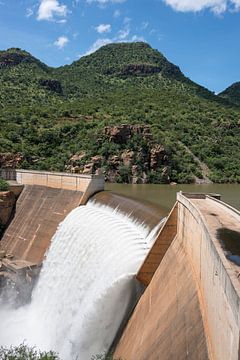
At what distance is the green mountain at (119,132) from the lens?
46562 millimetres

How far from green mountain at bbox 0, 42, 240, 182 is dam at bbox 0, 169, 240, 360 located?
24097 millimetres

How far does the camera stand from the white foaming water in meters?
13.5

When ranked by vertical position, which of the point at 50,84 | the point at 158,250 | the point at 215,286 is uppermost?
the point at 50,84

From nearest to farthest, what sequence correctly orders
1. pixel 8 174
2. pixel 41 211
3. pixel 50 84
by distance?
1. pixel 41 211
2. pixel 8 174
3. pixel 50 84

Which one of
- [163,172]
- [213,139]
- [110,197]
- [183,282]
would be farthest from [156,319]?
[213,139]

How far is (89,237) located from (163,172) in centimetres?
2985

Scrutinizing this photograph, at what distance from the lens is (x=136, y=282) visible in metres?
13.3

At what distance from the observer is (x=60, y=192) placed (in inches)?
961

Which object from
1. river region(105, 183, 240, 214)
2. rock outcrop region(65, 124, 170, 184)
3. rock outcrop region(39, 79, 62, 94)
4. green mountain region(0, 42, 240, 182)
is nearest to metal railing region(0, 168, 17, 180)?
river region(105, 183, 240, 214)

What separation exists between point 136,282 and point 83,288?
3293 millimetres

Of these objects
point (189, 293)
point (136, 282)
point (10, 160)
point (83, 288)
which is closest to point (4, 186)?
point (83, 288)

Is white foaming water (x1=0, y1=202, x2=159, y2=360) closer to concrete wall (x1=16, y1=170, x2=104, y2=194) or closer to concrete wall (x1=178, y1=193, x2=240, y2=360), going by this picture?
concrete wall (x1=16, y1=170, x2=104, y2=194)

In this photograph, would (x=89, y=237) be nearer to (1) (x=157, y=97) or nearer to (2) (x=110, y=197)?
(2) (x=110, y=197)

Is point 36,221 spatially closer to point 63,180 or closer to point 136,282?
point 63,180
